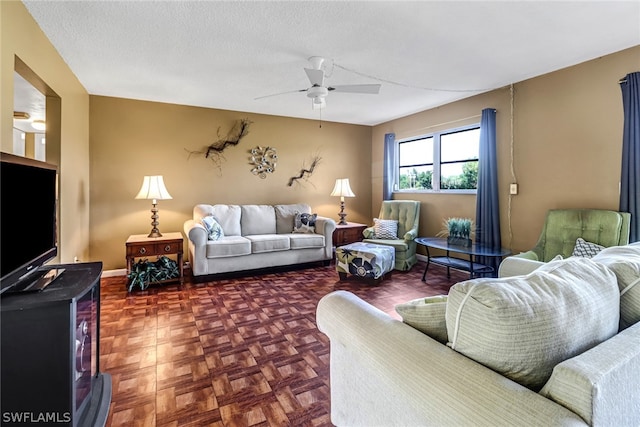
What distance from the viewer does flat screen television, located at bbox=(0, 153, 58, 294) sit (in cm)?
123

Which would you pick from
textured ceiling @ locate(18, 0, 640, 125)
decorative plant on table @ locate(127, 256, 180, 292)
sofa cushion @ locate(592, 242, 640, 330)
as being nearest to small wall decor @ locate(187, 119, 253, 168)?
textured ceiling @ locate(18, 0, 640, 125)

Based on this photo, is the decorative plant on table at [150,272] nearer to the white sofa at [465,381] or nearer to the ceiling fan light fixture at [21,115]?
the ceiling fan light fixture at [21,115]

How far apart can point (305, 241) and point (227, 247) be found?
109cm

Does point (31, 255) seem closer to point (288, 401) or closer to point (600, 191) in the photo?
point (288, 401)

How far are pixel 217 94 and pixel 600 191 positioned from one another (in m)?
4.33

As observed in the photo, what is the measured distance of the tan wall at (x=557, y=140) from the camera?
2.92 meters

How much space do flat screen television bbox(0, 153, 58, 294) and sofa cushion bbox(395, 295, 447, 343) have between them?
1.49 m

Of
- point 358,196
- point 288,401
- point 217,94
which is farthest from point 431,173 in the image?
point 288,401

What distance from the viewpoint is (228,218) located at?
4559 millimetres

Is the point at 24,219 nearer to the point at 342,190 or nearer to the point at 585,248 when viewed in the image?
the point at 585,248

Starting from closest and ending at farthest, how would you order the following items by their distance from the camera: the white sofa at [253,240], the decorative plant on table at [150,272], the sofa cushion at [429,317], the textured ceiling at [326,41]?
the sofa cushion at [429,317]
the textured ceiling at [326,41]
the decorative plant on table at [150,272]
the white sofa at [253,240]

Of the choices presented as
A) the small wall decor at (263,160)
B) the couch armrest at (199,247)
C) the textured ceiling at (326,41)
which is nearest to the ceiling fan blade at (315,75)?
the textured ceiling at (326,41)

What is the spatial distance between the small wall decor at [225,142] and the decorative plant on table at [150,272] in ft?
5.35

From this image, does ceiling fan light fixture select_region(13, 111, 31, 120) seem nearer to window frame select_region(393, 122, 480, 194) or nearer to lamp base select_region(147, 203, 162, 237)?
lamp base select_region(147, 203, 162, 237)
